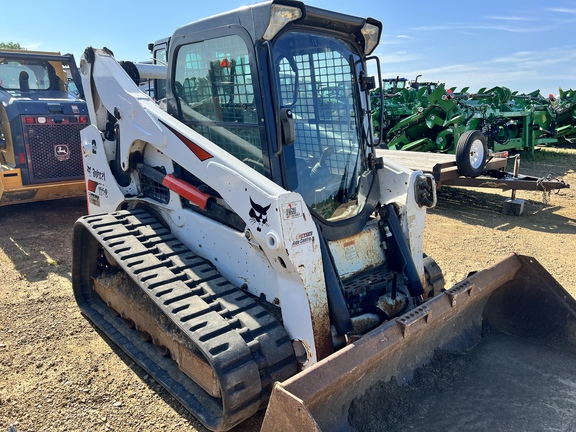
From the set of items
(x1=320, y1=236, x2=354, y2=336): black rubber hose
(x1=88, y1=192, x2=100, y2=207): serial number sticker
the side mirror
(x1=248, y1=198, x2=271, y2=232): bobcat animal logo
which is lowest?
(x1=320, y1=236, x2=354, y2=336): black rubber hose

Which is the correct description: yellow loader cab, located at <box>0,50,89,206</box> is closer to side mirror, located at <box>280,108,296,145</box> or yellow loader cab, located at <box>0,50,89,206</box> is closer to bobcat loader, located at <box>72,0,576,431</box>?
bobcat loader, located at <box>72,0,576,431</box>

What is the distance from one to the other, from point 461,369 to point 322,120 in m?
1.87

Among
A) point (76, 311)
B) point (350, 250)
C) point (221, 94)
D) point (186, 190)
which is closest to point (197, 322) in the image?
point (186, 190)

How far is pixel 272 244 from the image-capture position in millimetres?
2621

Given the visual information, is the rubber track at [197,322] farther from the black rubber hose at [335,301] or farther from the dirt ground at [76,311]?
the black rubber hose at [335,301]

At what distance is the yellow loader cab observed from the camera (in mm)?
6289

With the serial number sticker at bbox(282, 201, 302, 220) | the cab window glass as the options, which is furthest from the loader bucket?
the cab window glass

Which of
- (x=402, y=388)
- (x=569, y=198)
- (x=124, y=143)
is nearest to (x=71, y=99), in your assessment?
(x=124, y=143)

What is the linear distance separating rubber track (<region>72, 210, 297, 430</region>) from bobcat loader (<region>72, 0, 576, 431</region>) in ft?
0.04

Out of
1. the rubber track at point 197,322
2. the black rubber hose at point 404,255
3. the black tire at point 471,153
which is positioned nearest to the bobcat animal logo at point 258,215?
the rubber track at point 197,322

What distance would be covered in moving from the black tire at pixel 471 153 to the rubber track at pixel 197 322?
4.65m

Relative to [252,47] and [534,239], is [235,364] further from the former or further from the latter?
[534,239]

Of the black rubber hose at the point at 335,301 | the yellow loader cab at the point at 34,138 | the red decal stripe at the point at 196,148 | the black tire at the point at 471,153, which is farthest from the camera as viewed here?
the black tire at the point at 471,153

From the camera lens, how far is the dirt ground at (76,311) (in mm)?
2883
